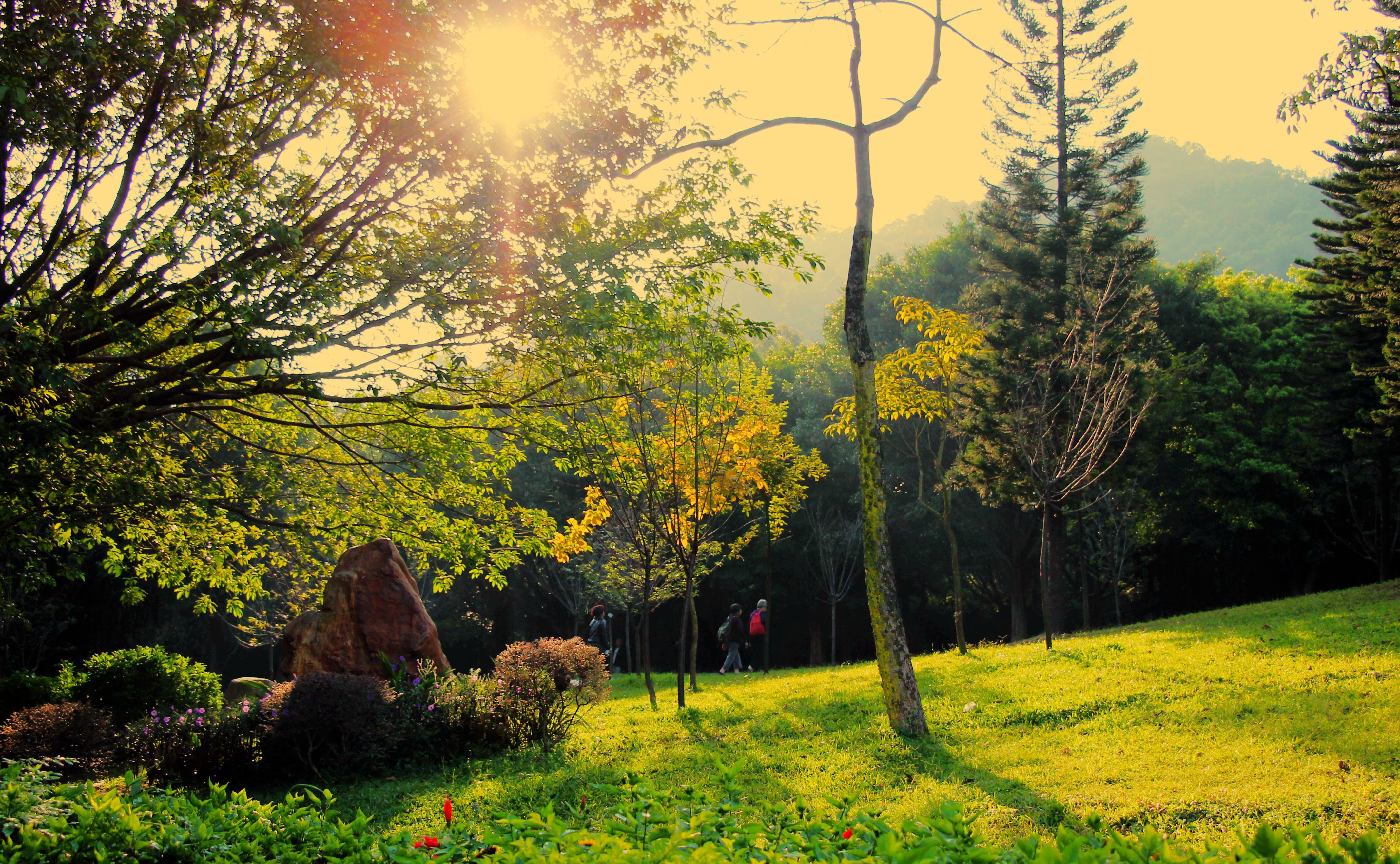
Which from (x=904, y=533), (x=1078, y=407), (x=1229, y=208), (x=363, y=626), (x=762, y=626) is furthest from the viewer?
(x=1229, y=208)

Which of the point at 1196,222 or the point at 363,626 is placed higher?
the point at 1196,222

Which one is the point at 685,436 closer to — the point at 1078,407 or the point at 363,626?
the point at 363,626

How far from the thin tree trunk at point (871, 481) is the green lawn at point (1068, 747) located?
0.42 m

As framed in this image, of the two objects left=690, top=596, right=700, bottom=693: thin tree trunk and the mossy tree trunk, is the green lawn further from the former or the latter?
left=690, top=596, right=700, bottom=693: thin tree trunk

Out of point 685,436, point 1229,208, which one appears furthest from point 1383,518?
point 1229,208

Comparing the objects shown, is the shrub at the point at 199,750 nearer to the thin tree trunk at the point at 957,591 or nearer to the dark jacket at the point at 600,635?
the dark jacket at the point at 600,635

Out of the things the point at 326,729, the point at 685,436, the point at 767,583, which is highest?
the point at 685,436

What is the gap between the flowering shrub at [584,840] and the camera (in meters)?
2.09

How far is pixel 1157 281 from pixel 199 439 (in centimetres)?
2570

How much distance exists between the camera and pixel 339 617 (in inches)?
449

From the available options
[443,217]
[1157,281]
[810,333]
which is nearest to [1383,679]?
[443,217]

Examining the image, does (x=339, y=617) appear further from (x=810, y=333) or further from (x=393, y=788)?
(x=810, y=333)

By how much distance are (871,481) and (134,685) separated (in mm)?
11605

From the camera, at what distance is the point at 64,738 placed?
8.91m
